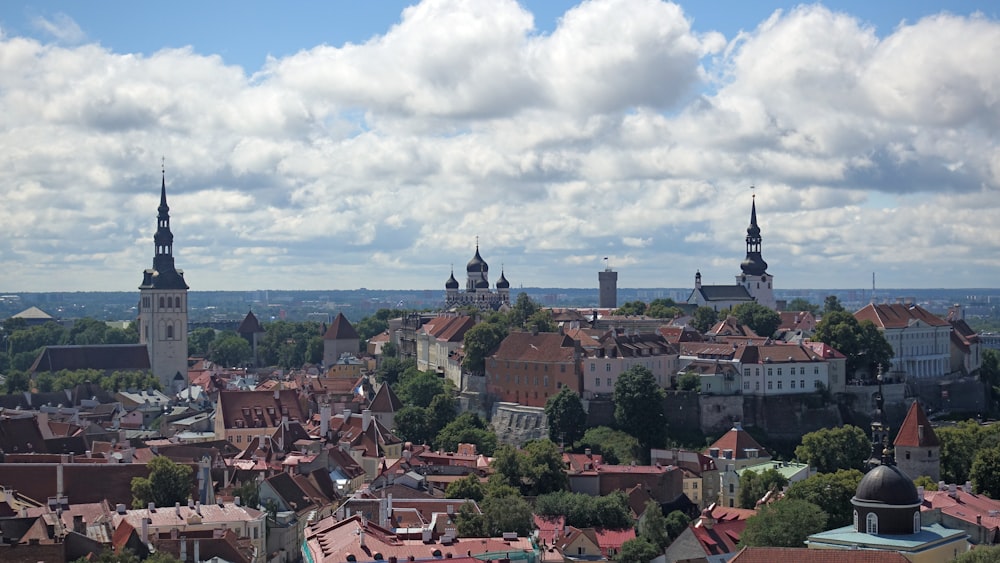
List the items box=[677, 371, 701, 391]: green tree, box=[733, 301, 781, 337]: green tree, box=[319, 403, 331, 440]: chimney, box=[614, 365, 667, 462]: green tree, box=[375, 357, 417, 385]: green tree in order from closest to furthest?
box=[614, 365, 667, 462]: green tree
box=[319, 403, 331, 440]: chimney
box=[677, 371, 701, 391]: green tree
box=[375, 357, 417, 385]: green tree
box=[733, 301, 781, 337]: green tree

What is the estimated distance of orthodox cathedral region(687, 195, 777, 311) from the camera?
5950 inches

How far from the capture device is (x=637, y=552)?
67250mm

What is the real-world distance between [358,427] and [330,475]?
617 inches

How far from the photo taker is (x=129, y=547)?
177 ft

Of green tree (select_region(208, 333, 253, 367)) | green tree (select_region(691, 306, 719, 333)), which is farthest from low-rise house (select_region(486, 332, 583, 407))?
green tree (select_region(208, 333, 253, 367))

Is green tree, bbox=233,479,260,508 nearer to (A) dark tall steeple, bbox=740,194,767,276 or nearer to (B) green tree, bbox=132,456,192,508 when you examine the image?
(B) green tree, bbox=132,456,192,508

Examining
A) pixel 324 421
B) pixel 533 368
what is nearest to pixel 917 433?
pixel 533 368

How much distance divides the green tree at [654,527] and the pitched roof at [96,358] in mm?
84644

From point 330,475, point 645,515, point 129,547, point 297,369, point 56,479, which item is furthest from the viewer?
point 297,369

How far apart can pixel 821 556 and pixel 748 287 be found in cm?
11142

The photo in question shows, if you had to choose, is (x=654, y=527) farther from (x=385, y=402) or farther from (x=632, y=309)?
(x=632, y=309)

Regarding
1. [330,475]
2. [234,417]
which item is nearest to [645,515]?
[330,475]

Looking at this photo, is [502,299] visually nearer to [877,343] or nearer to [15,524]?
[877,343]

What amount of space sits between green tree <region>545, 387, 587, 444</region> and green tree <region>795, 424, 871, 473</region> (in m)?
14.0
